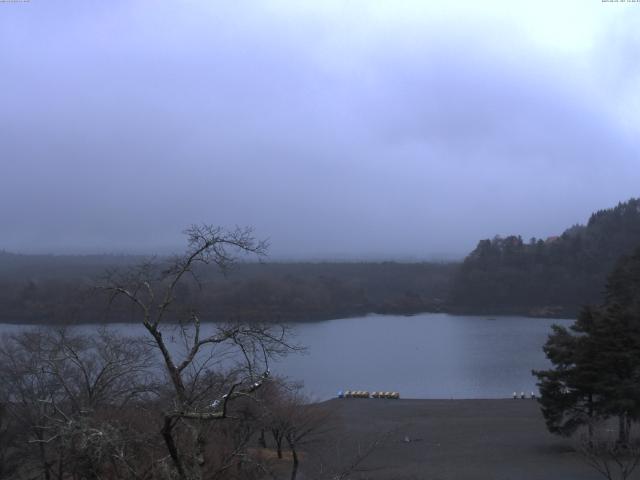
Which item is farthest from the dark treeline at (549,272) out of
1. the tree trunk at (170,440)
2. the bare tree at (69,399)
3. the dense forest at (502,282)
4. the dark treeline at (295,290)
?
the tree trunk at (170,440)

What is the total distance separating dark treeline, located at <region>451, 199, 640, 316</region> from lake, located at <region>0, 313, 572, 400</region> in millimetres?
10733

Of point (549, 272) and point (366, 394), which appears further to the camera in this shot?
point (549, 272)

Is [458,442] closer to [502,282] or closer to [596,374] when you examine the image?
[596,374]

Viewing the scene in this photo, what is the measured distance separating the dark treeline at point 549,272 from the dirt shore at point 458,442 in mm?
39225

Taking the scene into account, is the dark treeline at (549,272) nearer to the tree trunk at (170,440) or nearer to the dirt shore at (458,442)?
the dirt shore at (458,442)

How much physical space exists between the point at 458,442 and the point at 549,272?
46960 mm

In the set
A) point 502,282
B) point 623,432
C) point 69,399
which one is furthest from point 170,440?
point 502,282

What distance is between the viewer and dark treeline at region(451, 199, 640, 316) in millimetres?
57438

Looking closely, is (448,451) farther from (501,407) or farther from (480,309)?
(480,309)

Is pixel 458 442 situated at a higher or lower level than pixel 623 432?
lower

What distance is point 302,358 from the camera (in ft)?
97.1

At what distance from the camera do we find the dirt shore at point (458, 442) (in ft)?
39.2

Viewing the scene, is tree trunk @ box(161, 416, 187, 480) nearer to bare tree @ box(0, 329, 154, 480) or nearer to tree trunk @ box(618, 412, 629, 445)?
bare tree @ box(0, 329, 154, 480)

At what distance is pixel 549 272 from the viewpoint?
5894cm
